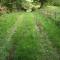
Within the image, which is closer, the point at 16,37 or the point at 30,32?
the point at 16,37

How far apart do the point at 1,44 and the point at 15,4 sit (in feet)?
Result: 61.9

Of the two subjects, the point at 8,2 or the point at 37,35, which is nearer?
the point at 37,35

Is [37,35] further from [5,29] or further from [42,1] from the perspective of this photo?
[42,1]

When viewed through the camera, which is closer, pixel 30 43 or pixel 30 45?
pixel 30 45

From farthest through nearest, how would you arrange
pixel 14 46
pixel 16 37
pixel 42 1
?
pixel 42 1
pixel 16 37
pixel 14 46

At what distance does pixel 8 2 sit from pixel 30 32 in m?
14.9

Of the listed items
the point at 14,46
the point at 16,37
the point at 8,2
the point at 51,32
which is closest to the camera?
the point at 14,46

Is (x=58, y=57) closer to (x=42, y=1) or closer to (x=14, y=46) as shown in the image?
(x=14, y=46)

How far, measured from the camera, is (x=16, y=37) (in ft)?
42.9

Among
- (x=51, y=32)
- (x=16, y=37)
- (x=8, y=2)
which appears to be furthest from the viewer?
(x=8, y=2)

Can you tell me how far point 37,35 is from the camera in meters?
13.7

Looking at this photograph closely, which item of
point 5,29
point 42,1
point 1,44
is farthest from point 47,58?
point 42,1

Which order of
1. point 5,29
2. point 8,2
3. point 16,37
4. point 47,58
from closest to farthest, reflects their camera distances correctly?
point 47,58 → point 16,37 → point 5,29 → point 8,2

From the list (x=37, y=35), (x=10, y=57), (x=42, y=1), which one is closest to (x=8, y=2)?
(x=42, y=1)
